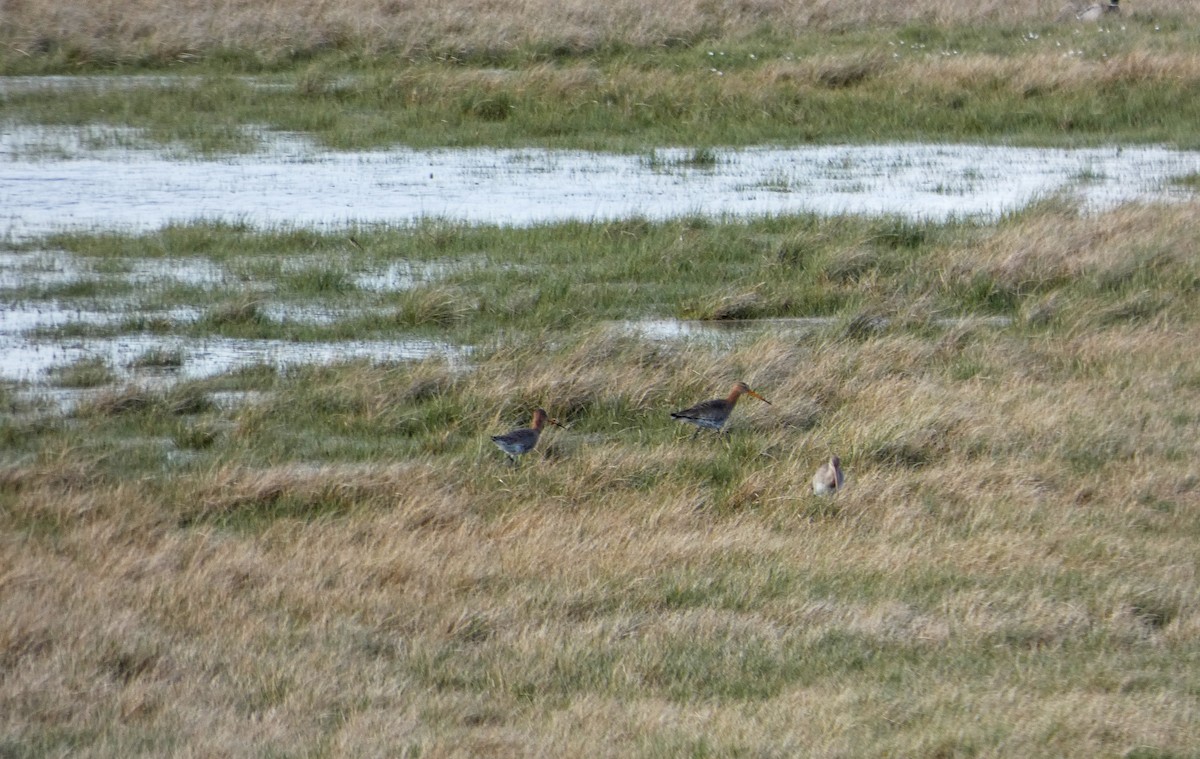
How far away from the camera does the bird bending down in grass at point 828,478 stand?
711 centimetres

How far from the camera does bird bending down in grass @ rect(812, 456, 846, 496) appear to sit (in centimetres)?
711

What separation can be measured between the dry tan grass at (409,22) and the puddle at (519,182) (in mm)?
4153

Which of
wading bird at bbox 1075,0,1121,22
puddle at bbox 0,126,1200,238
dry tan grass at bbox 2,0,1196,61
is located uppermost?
dry tan grass at bbox 2,0,1196,61

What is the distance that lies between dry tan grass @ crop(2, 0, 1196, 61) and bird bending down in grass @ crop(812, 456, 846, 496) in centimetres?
1554

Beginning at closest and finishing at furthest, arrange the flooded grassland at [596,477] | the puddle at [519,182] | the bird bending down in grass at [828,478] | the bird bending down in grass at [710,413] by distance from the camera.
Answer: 1. the flooded grassland at [596,477]
2. the bird bending down in grass at [828,478]
3. the bird bending down in grass at [710,413]
4. the puddle at [519,182]

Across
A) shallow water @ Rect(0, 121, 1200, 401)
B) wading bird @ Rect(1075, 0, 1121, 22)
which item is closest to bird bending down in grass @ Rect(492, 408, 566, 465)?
shallow water @ Rect(0, 121, 1200, 401)

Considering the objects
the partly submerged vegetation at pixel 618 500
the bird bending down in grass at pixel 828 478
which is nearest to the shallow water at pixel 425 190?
the partly submerged vegetation at pixel 618 500

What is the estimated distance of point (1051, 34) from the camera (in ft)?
82.0

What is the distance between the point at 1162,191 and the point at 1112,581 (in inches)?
401

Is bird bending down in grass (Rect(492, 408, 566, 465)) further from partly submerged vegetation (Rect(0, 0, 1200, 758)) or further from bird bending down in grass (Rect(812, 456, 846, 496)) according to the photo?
bird bending down in grass (Rect(812, 456, 846, 496))

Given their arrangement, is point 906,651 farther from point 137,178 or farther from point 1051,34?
point 1051,34

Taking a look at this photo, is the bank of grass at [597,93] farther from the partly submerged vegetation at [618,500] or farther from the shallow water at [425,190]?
the partly submerged vegetation at [618,500]

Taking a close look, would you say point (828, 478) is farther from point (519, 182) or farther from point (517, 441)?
point (519, 182)

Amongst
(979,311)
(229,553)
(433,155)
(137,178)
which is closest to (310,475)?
(229,553)
